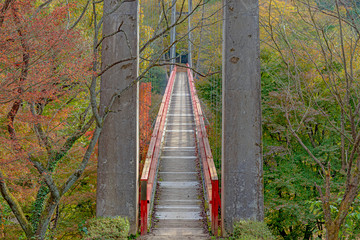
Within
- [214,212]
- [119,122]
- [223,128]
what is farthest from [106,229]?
[223,128]

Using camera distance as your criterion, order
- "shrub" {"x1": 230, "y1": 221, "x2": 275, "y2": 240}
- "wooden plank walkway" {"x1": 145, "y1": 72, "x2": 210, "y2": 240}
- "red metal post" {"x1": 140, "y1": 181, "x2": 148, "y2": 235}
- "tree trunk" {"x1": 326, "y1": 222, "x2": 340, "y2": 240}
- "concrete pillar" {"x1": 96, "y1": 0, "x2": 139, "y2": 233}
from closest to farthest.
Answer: "tree trunk" {"x1": 326, "y1": 222, "x2": 340, "y2": 240}, "shrub" {"x1": 230, "y1": 221, "x2": 275, "y2": 240}, "concrete pillar" {"x1": 96, "y1": 0, "x2": 139, "y2": 233}, "red metal post" {"x1": 140, "y1": 181, "x2": 148, "y2": 235}, "wooden plank walkway" {"x1": 145, "y1": 72, "x2": 210, "y2": 240}

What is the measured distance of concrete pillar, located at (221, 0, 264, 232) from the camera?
214 inches

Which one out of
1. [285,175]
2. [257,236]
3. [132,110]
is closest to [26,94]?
[132,110]

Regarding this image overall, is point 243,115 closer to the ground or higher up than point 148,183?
higher up

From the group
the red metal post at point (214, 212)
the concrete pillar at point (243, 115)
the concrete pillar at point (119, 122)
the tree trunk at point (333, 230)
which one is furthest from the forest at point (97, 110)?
the red metal post at point (214, 212)

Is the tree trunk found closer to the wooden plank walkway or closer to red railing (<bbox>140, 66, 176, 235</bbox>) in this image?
the wooden plank walkway

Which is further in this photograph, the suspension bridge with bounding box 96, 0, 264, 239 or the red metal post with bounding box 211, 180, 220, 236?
the red metal post with bounding box 211, 180, 220, 236

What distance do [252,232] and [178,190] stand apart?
10.3 ft

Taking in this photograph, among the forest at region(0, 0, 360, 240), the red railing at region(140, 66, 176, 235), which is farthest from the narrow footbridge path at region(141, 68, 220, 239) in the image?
the forest at region(0, 0, 360, 240)

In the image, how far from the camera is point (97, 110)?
539cm

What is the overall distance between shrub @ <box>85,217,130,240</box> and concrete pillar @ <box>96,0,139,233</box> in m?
0.68

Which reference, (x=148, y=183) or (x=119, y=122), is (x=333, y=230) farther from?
(x=148, y=183)

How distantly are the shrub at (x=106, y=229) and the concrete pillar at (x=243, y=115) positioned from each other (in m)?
1.80

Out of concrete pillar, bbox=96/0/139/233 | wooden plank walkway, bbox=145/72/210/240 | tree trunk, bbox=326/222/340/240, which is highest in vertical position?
concrete pillar, bbox=96/0/139/233
